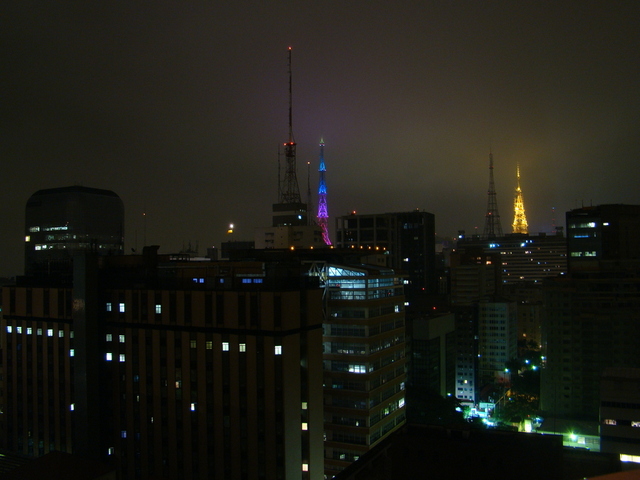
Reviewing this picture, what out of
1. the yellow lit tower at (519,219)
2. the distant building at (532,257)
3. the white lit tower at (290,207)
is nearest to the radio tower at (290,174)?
the white lit tower at (290,207)

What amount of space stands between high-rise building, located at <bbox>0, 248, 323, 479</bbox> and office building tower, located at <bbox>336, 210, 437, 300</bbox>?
184 feet

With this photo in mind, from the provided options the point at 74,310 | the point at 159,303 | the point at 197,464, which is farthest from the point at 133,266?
the point at 197,464

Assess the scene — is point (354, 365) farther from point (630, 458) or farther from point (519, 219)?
point (519, 219)

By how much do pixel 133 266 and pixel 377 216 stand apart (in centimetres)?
5918

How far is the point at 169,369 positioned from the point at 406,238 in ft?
233

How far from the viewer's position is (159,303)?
2331cm

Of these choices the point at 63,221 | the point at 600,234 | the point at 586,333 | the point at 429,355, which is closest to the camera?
the point at 586,333

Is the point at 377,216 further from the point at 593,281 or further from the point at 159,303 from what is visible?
the point at 159,303

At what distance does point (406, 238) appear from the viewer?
3541 inches

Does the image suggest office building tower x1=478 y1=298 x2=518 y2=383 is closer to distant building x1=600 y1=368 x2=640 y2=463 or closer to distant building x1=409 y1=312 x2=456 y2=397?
distant building x1=409 y1=312 x2=456 y2=397

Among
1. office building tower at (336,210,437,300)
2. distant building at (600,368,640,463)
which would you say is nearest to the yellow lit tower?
office building tower at (336,210,437,300)

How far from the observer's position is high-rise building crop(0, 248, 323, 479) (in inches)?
801

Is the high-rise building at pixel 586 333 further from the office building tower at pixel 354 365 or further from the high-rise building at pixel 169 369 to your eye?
the high-rise building at pixel 169 369

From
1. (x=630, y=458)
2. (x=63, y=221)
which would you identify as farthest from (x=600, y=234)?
(x=63, y=221)
